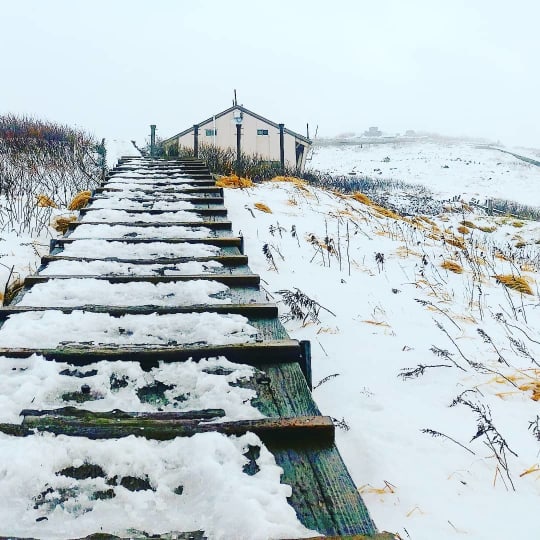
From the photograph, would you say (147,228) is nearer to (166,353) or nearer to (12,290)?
(12,290)

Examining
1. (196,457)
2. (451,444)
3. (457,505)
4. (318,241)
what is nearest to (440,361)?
(451,444)

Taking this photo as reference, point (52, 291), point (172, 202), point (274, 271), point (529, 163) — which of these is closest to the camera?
point (52, 291)

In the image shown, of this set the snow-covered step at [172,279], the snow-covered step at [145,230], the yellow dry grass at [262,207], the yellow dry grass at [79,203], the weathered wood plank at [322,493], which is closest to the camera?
the weathered wood plank at [322,493]

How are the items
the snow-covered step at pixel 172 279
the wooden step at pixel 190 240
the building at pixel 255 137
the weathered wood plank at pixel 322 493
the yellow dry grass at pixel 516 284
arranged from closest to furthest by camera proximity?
the weathered wood plank at pixel 322 493
the snow-covered step at pixel 172 279
the wooden step at pixel 190 240
the yellow dry grass at pixel 516 284
the building at pixel 255 137

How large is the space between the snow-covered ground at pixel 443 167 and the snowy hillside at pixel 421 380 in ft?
87.5

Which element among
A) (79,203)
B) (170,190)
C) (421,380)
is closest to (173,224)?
(170,190)

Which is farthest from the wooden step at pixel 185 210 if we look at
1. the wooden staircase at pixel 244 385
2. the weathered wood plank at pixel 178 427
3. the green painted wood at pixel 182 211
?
the weathered wood plank at pixel 178 427

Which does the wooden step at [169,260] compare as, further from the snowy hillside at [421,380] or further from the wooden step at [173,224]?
the wooden step at [173,224]

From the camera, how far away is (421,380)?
286cm

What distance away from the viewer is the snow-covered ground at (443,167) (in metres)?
34.8

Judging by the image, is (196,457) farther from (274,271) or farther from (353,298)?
(274,271)

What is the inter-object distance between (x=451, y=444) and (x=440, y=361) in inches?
37.1

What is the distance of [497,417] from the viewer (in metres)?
2.44

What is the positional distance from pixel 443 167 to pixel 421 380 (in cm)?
4403
